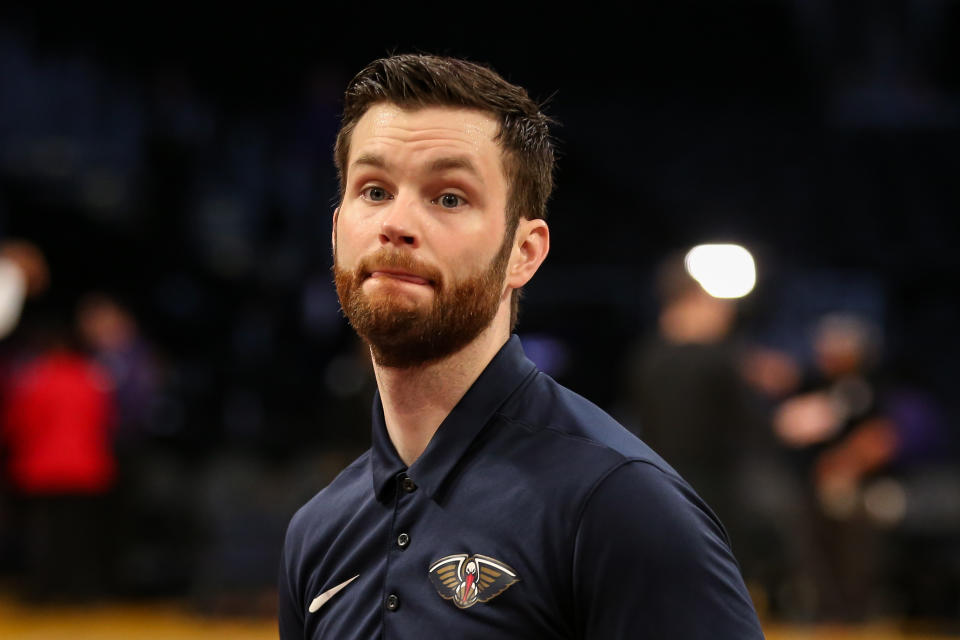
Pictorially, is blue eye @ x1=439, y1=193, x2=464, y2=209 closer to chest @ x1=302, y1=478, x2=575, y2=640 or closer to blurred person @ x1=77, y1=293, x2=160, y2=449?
chest @ x1=302, y1=478, x2=575, y2=640

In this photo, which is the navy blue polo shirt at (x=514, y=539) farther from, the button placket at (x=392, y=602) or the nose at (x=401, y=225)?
the nose at (x=401, y=225)

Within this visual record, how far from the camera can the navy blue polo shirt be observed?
5.52 feet

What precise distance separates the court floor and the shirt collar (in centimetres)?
588

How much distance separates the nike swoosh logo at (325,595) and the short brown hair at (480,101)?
606 millimetres

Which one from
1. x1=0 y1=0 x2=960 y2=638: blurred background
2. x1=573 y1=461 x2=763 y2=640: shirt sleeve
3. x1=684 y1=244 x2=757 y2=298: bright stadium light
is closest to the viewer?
x1=573 y1=461 x2=763 y2=640: shirt sleeve

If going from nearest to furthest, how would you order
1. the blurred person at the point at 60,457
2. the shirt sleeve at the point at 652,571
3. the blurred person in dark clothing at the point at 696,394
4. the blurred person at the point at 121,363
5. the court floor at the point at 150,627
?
the shirt sleeve at the point at 652,571, the blurred person in dark clothing at the point at 696,394, the court floor at the point at 150,627, the blurred person at the point at 60,457, the blurred person at the point at 121,363

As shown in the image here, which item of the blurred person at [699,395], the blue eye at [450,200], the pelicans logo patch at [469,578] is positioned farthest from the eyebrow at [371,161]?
the blurred person at [699,395]

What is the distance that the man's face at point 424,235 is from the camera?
194 cm

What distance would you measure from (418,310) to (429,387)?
0.16 metres

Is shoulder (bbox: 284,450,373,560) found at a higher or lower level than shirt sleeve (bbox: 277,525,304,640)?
higher

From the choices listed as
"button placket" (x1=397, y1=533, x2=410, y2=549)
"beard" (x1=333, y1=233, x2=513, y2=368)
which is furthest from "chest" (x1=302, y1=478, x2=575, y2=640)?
"beard" (x1=333, y1=233, x2=513, y2=368)

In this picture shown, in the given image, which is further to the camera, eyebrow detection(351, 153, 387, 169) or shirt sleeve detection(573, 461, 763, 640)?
eyebrow detection(351, 153, 387, 169)

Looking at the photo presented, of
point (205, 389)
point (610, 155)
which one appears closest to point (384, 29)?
point (610, 155)

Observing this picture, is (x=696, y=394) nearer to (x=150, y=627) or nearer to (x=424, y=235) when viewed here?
(x=150, y=627)
